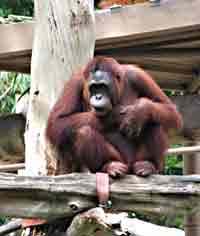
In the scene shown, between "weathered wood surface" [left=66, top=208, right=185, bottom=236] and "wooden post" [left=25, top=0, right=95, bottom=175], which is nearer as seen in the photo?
"weathered wood surface" [left=66, top=208, right=185, bottom=236]

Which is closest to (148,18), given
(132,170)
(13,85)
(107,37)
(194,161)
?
(107,37)

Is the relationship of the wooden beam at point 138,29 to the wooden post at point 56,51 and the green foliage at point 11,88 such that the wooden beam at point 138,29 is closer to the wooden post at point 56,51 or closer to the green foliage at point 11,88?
the wooden post at point 56,51

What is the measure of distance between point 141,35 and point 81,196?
1161 millimetres

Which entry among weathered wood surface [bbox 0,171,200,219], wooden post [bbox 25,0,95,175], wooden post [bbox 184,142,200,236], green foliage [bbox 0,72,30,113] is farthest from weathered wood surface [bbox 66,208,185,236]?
green foliage [bbox 0,72,30,113]

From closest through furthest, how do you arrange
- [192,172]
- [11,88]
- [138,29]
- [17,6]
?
[138,29] → [192,172] → [11,88] → [17,6]

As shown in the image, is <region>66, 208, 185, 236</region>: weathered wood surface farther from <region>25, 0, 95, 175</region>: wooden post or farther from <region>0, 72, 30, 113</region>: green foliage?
<region>0, 72, 30, 113</region>: green foliage

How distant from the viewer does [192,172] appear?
443 centimetres

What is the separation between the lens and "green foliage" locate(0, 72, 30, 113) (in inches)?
258

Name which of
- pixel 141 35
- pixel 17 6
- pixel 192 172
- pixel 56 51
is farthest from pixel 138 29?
pixel 17 6

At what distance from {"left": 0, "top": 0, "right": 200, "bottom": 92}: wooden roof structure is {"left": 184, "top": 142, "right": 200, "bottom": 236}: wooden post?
0.75 m

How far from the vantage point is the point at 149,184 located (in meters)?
2.67

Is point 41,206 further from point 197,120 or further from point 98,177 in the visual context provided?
point 197,120

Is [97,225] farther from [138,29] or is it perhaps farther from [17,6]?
[17,6]

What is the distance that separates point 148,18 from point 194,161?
1.43 meters
